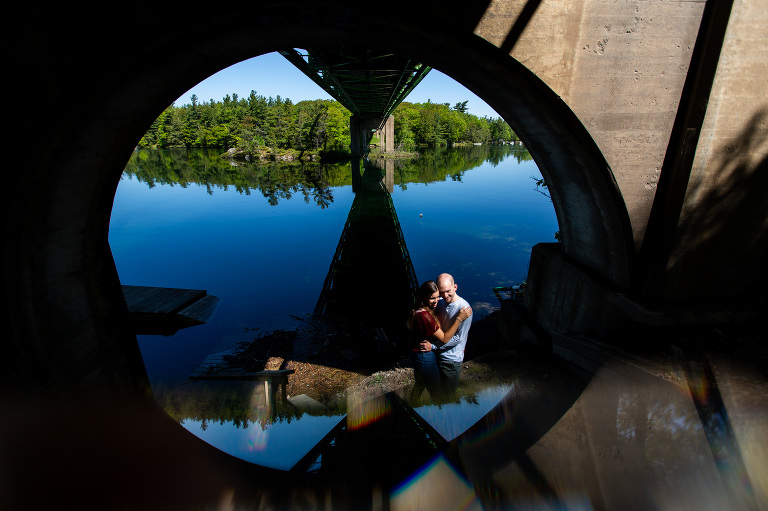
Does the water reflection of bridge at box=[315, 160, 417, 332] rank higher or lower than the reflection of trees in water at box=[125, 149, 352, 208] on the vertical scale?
lower

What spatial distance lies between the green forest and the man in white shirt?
192 feet

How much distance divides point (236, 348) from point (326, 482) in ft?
16.7

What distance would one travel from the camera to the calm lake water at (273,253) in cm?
501

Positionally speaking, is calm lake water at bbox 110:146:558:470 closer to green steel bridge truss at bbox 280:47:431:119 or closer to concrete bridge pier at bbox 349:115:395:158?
green steel bridge truss at bbox 280:47:431:119

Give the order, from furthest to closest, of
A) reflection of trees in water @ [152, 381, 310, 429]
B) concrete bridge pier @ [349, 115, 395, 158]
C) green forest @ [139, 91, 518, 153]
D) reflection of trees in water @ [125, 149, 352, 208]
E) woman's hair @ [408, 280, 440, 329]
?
green forest @ [139, 91, 518, 153] → concrete bridge pier @ [349, 115, 395, 158] → reflection of trees in water @ [125, 149, 352, 208] → reflection of trees in water @ [152, 381, 310, 429] → woman's hair @ [408, 280, 440, 329]

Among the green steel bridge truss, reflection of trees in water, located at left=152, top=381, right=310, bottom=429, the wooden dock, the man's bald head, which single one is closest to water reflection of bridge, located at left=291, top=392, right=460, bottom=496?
reflection of trees in water, located at left=152, top=381, right=310, bottom=429

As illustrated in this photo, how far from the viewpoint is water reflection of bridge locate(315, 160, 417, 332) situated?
390 inches

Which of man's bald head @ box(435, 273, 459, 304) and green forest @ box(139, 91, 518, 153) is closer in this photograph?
man's bald head @ box(435, 273, 459, 304)

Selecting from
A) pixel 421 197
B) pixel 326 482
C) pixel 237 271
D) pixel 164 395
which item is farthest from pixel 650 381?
pixel 421 197

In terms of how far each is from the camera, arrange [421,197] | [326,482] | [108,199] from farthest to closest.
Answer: [421,197], [108,199], [326,482]

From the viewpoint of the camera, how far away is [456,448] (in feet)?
12.6

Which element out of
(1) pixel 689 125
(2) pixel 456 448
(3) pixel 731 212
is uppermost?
(1) pixel 689 125

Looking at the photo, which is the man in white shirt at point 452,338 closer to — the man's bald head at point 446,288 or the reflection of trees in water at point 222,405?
the man's bald head at point 446,288

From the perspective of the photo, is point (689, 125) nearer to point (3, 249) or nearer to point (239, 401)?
point (3, 249)
